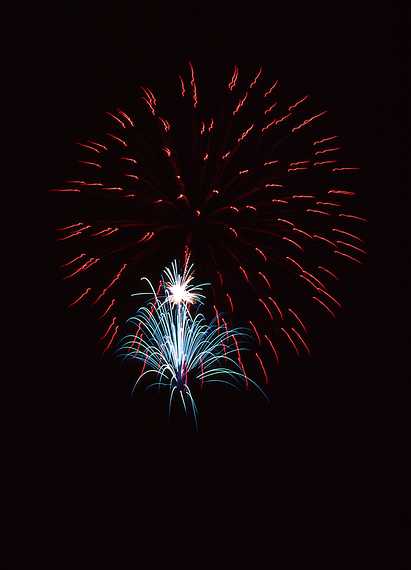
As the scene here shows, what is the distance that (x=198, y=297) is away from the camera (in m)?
8.80

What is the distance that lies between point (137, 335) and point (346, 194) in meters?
3.93

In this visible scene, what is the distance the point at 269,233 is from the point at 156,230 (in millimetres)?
1737

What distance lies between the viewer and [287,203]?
8.51 meters

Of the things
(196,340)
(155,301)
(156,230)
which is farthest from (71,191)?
(196,340)

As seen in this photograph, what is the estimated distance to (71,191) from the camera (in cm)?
827

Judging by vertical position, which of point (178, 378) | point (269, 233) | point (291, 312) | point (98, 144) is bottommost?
point (178, 378)

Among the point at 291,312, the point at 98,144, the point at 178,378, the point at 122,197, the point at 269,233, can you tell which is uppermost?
the point at 98,144

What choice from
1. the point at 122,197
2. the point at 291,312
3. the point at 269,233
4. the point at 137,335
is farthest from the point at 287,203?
the point at 137,335

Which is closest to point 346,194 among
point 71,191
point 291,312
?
point 291,312

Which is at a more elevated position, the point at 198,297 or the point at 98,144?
the point at 98,144

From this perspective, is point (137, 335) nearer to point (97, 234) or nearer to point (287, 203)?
point (97, 234)

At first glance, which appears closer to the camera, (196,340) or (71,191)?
(71,191)

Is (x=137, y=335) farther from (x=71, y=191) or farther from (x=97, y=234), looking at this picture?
(x=71, y=191)

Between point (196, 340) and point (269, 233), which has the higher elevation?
point (269, 233)
